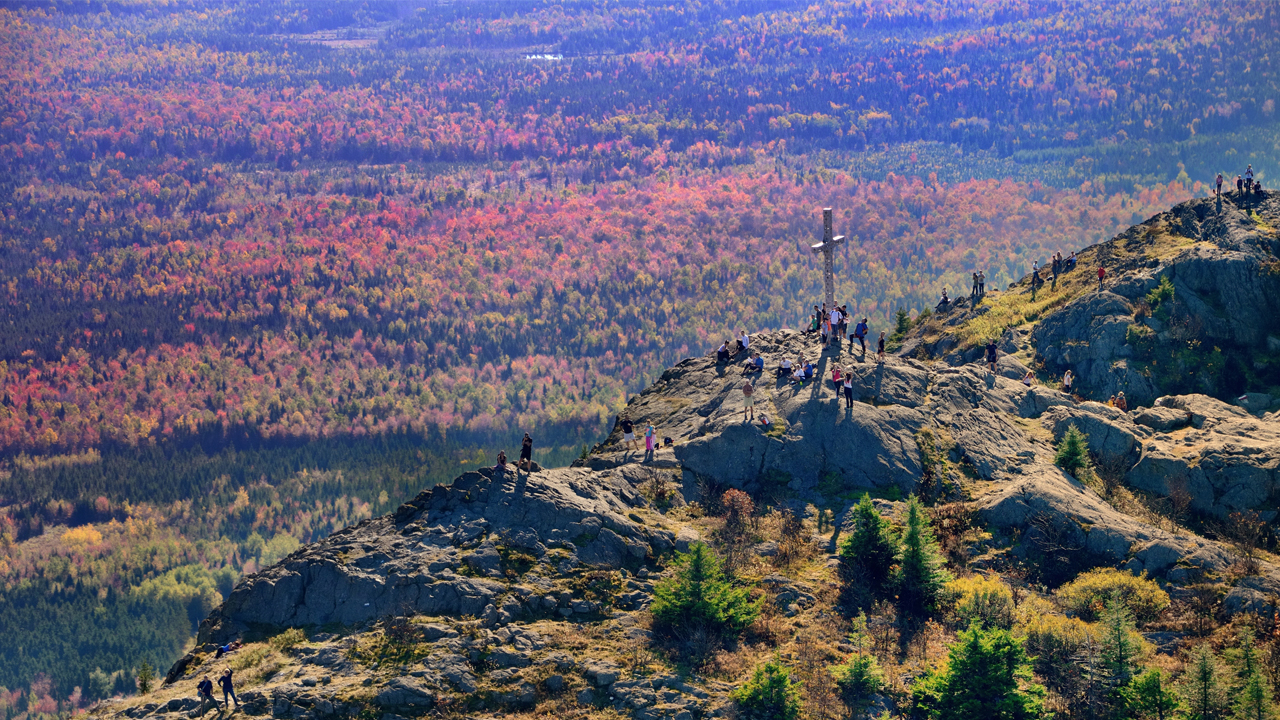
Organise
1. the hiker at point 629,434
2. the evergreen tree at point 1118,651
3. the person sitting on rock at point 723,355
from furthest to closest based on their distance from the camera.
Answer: the person sitting on rock at point 723,355, the hiker at point 629,434, the evergreen tree at point 1118,651

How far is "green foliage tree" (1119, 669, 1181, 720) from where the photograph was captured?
30844 mm

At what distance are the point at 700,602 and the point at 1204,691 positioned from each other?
14.4m

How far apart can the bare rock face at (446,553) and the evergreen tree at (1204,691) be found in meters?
17.3

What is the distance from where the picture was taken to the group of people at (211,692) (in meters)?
32.3

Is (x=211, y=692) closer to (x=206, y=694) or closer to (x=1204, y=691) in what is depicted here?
(x=206, y=694)

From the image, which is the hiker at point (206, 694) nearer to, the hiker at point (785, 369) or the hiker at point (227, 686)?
the hiker at point (227, 686)

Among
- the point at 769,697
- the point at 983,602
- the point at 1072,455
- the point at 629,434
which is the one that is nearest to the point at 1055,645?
the point at 983,602

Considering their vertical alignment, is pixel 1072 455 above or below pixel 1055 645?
above

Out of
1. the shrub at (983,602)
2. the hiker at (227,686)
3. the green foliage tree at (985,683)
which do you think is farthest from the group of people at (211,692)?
the shrub at (983,602)

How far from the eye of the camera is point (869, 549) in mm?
38875

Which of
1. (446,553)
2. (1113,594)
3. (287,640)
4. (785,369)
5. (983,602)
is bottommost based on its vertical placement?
(983,602)

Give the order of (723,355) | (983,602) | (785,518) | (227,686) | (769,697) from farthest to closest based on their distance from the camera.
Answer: (723,355)
(785,518)
(983,602)
(227,686)
(769,697)

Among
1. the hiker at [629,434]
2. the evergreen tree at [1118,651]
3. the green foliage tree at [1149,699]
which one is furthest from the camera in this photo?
the hiker at [629,434]

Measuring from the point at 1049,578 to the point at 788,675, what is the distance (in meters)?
12.2
